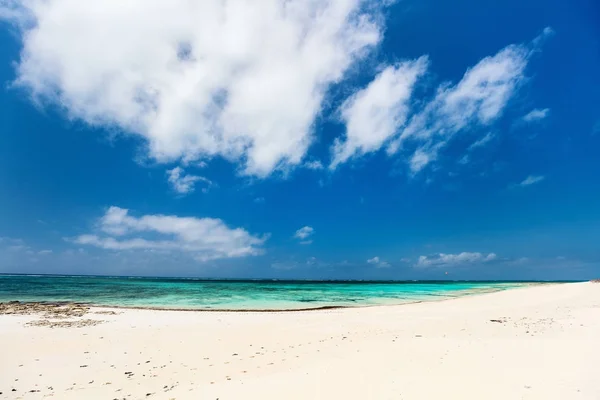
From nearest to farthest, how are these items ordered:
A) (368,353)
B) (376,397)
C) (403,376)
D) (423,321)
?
(376,397) < (403,376) < (368,353) < (423,321)

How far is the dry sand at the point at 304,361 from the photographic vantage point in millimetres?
8266

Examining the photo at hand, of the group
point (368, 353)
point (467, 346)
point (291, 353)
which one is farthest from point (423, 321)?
point (291, 353)

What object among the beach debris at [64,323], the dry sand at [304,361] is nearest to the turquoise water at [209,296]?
the beach debris at [64,323]

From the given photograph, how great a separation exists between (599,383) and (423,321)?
12.5 m

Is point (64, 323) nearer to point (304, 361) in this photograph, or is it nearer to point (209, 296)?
point (304, 361)

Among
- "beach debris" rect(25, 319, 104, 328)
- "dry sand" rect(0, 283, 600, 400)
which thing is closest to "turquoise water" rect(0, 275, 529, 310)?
"beach debris" rect(25, 319, 104, 328)

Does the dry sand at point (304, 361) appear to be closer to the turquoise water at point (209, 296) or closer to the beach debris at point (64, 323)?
the beach debris at point (64, 323)

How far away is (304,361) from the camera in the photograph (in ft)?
36.5

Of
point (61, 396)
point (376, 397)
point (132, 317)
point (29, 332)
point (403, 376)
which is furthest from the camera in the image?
point (132, 317)

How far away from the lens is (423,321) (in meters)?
20.0

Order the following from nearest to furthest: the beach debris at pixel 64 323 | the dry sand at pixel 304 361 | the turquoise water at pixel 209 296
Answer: the dry sand at pixel 304 361
the beach debris at pixel 64 323
the turquoise water at pixel 209 296

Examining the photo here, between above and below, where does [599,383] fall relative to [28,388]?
above

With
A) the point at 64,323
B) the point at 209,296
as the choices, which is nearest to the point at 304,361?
the point at 64,323

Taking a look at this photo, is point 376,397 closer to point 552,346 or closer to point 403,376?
point 403,376
